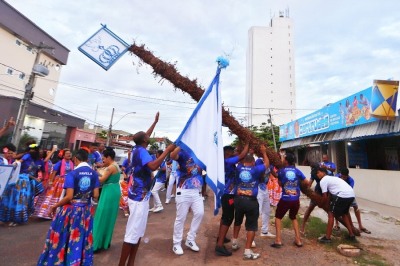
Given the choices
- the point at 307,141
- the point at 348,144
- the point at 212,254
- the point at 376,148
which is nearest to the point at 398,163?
the point at 376,148

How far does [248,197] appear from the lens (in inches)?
173

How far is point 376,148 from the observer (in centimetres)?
1354

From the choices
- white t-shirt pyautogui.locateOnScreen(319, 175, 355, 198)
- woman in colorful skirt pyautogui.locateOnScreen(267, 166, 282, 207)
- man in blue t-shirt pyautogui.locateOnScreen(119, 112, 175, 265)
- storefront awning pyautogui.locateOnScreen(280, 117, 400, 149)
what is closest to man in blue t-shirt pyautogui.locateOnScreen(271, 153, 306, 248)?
white t-shirt pyautogui.locateOnScreen(319, 175, 355, 198)

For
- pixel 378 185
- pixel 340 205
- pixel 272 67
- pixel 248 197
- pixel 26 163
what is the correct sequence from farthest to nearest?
pixel 272 67 → pixel 378 185 → pixel 26 163 → pixel 340 205 → pixel 248 197

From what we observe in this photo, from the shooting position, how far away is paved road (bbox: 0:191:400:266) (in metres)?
4.02

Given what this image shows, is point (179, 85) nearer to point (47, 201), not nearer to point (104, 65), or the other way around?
point (104, 65)

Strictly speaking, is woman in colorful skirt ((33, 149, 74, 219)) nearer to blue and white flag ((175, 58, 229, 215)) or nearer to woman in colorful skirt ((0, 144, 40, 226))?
woman in colorful skirt ((0, 144, 40, 226))

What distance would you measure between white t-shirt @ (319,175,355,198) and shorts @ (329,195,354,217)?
0.08m

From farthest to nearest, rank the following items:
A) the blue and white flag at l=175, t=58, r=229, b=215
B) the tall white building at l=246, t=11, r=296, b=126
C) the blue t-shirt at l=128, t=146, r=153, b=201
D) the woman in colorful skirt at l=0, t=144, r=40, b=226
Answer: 1. the tall white building at l=246, t=11, r=296, b=126
2. the woman in colorful skirt at l=0, t=144, r=40, b=226
3. the blue and white flag at l=175, t=58, r=229, b=215
4. the blue t-shirt at l=128, t=146, r=153, b=201

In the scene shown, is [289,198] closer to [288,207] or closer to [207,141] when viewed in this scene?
[288,207]

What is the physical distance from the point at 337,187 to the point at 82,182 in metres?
4.78

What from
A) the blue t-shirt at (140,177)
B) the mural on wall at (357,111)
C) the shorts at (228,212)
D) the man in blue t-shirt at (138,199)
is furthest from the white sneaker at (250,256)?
the mural on wall at (357,111)

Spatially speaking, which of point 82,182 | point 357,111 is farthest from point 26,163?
point 357,111

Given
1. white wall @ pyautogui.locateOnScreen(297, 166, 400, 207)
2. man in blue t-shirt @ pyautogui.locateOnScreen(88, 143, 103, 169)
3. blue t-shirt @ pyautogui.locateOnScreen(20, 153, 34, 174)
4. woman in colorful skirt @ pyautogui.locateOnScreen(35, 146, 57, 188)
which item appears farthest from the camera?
white wall @ pyautogui.locateOnScreen(297, 166, 400, 207)
